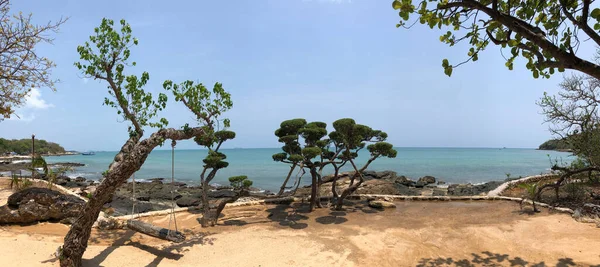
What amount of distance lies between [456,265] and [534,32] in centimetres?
473

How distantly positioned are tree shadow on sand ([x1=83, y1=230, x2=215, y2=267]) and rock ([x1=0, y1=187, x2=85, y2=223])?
1226 millimetres

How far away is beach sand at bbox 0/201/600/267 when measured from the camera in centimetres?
626

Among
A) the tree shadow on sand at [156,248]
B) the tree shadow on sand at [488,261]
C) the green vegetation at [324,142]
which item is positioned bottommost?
the tree shadow on sand at [488,261]

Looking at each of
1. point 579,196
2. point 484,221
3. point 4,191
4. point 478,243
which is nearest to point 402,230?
point 478,243

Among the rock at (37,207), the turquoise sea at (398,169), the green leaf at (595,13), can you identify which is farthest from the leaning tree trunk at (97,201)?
the turquoise sea at (398,169)

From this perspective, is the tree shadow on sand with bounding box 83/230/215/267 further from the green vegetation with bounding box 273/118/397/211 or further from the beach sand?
the green vegetation with bounding box 273/118/397/211

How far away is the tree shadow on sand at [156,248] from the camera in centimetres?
598

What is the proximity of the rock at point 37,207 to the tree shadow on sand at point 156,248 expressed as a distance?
4.02ft

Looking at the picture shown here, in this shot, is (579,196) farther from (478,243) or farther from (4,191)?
(4,191)

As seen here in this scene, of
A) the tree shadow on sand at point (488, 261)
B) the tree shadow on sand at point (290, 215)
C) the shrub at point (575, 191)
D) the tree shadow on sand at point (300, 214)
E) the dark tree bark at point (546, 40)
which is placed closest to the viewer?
the dark tree bark at point (546, 40)

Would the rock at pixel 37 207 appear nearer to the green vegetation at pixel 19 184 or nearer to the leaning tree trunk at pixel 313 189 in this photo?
the green vegetation at pixel 19 184

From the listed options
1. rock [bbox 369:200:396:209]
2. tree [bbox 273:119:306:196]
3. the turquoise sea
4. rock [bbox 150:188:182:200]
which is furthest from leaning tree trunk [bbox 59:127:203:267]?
the turquoise sea

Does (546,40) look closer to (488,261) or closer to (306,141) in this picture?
(488,261)

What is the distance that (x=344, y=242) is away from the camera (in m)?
7.85
